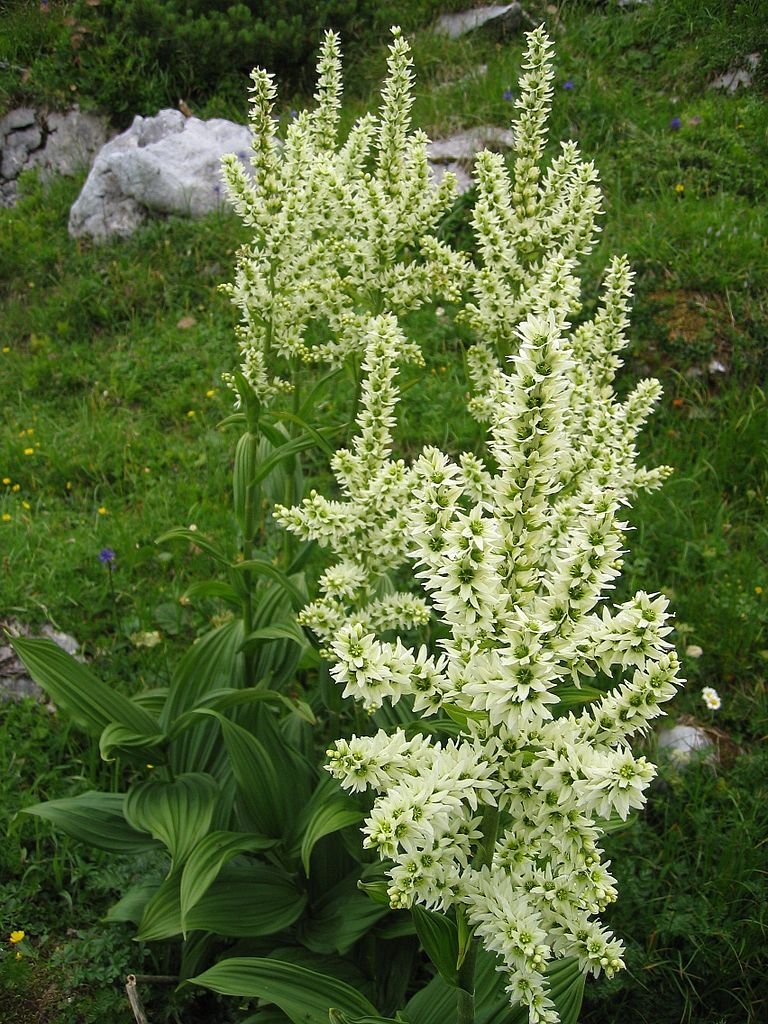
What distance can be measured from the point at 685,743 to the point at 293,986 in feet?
7.66

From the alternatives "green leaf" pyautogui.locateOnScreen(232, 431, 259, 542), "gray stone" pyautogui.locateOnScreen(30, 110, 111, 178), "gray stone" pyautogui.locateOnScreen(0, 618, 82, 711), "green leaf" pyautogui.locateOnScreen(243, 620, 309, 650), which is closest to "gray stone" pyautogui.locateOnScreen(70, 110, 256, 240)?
"gray stone" pyautogui.locateOnScreen(30, 110, 111, 178)

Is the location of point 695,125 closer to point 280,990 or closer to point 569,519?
point 569,519

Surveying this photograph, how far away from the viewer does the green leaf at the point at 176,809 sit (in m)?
3.51

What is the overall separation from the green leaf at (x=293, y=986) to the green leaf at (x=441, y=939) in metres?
0.61

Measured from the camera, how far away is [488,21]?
10.7 meters

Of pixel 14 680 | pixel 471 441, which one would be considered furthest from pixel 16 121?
pixel 14 680

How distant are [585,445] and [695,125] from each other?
6.60 metres

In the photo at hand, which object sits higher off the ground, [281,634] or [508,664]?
[508,664]

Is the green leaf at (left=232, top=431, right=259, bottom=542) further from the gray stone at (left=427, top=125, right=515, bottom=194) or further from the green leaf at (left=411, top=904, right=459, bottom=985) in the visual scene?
the gray stone at (left=427, top=125, right=515, bottom=194)

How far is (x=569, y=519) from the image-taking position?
2828 millimetres

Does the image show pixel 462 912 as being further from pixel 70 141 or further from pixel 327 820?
pixel 70 141

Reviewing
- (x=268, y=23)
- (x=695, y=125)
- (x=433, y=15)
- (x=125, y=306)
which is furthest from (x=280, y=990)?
(x=433, y=15)

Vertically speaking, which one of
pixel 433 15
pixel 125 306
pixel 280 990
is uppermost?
pixel 433 15

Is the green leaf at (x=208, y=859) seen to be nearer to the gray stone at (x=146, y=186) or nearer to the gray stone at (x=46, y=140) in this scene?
the gray stone at (x=146, y=186)
